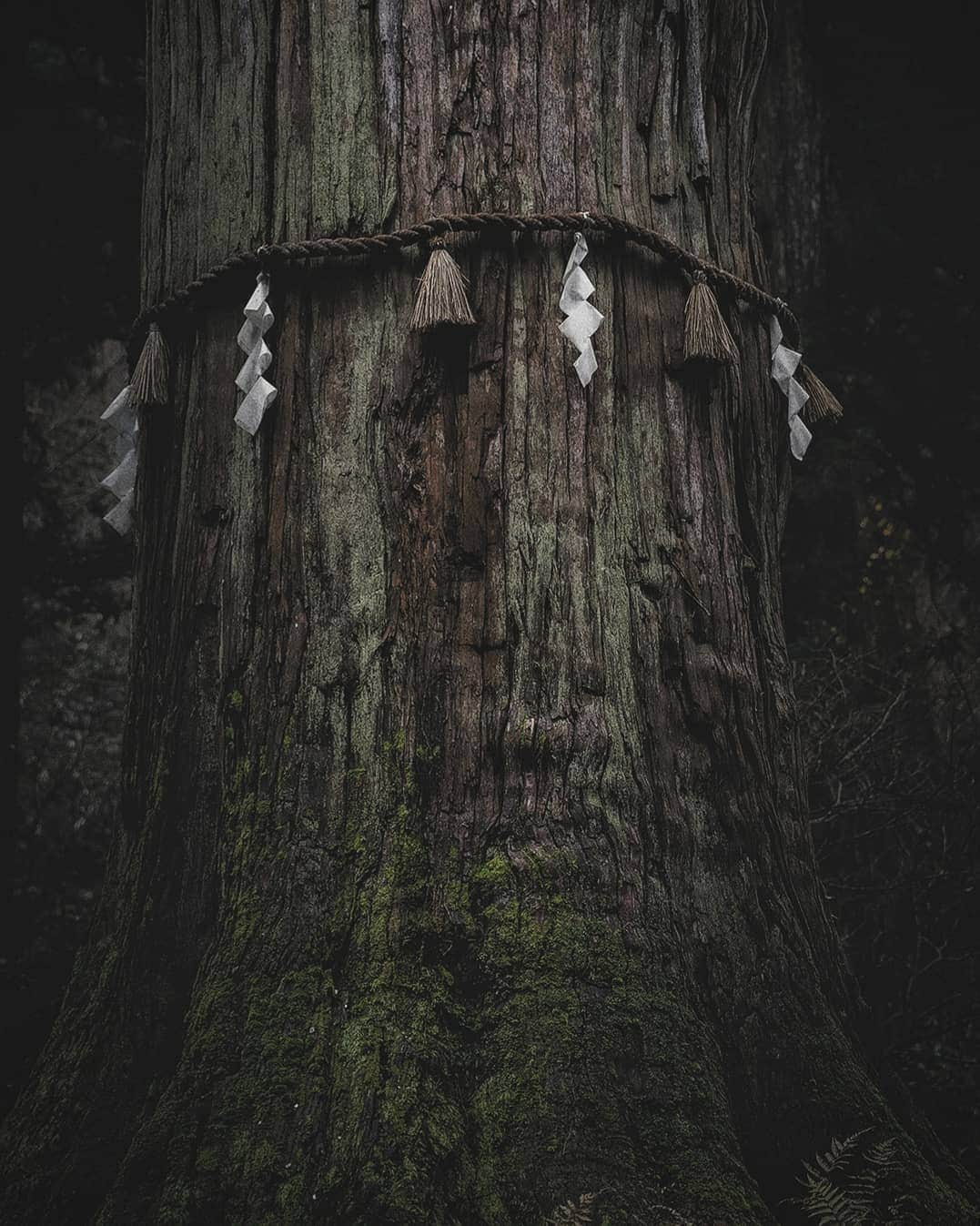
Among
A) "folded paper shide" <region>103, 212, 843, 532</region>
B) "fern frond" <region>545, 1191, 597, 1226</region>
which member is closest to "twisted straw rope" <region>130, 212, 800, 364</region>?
"folded paper shide" <region>103, 212, 843, 532</region>

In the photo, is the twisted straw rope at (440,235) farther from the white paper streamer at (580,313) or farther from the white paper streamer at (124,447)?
the white paper streamer at (124,447)

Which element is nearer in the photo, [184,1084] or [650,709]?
[184,1084]

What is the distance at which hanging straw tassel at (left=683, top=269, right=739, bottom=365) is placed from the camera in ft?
7.72

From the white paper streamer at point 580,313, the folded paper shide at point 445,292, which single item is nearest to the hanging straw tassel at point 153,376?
the folded paper shide at point 445,292

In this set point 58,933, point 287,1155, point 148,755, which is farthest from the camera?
point 58,933

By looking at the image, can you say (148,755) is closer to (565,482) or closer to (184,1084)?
(184,1084)

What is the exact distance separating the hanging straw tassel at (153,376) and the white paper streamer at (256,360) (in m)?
0.25

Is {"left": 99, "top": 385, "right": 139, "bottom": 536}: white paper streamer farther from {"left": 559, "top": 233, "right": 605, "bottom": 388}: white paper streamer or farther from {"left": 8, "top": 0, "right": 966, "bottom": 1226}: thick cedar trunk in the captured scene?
{"left": 559, "top": 233, "right": 605, "bottom": 388}: white paper streamer

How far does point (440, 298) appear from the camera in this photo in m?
2.16

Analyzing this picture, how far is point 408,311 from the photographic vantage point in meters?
2.27

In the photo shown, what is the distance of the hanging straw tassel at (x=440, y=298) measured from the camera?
2.16 m

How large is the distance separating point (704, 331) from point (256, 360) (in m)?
0.89

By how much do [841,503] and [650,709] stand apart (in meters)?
3.37

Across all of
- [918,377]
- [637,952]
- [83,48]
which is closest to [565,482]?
[637,952]
